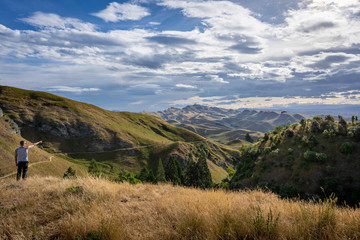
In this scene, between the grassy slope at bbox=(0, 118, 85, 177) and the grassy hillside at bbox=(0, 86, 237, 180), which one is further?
the grassy hillside at bbox=(0, 86, 237, 180)

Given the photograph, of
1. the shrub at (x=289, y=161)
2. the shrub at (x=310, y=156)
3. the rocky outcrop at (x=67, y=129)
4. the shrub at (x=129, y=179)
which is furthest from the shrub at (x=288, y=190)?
the rocky outcrop at (x=67, y=129)

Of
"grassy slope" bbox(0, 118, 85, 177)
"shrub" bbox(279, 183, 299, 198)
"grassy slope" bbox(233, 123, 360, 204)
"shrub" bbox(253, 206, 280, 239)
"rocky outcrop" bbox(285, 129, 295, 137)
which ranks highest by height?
"rocky outcrop" bbox(285, 129, 295, 137)

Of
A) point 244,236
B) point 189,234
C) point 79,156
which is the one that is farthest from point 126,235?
point 79,156

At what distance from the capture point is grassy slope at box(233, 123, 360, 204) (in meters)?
27.1

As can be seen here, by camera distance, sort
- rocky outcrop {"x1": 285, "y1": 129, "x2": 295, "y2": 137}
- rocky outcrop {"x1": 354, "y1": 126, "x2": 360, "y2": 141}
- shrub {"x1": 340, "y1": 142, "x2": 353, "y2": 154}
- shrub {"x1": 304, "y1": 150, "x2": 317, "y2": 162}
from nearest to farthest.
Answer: shrub {"x1": 340, "y1": 142, "x2": 353, "y2": 154}, rocky outcrop {"x1": 354, "y1": 126, "x2": 360, "y2": 141}, shrub {"x1": 304, "y1": 150, "x2": 317, "y2": 162}, rocky outcrop {"x1": 285, "y1": 129, "x2": 295, "y2": 137}

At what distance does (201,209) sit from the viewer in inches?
223

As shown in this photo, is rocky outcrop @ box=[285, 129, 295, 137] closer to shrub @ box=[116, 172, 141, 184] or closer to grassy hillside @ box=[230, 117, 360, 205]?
grassy hillside @ box=[230, 117, 360, 205]

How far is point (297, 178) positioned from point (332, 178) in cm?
438

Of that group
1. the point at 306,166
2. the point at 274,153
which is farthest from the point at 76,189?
the point at 274,153

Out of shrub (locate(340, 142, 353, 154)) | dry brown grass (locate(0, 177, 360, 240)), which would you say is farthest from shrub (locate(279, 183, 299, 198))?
dry brown grass (locate(0, 177, 360, 240))

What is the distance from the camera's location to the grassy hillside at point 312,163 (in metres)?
27.0

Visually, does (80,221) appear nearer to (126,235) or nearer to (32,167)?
(126,235)

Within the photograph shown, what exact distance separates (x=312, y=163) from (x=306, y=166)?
3.43ft

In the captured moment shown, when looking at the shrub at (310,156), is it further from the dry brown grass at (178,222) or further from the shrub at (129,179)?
the dry brown grass at (178,222)
